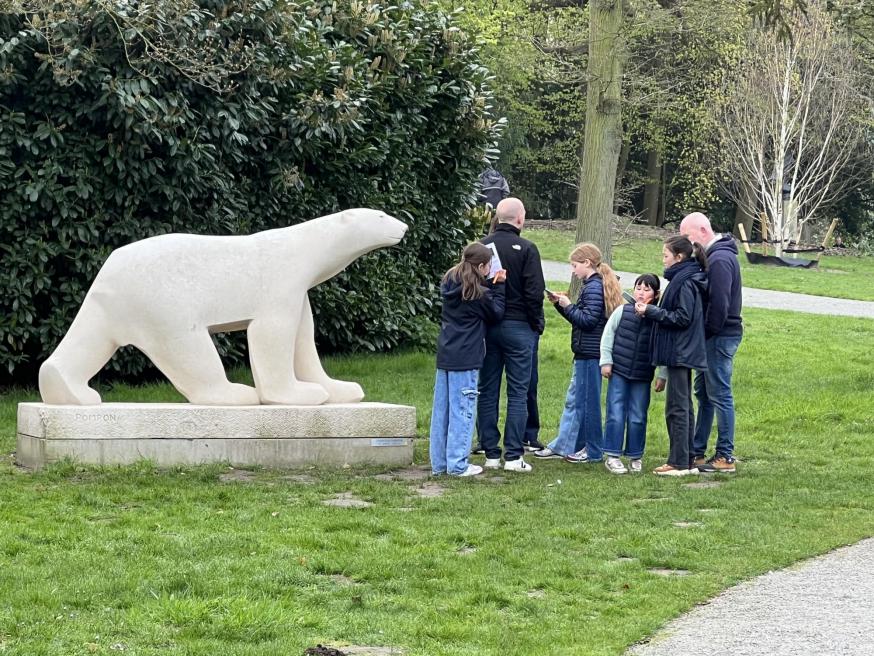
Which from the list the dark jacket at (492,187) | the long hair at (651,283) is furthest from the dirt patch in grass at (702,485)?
the dark jacket at (492,187)

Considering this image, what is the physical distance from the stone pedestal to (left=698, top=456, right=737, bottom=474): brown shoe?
2225 mm

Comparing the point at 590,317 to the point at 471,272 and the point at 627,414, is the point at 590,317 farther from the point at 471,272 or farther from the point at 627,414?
the point at 471,272

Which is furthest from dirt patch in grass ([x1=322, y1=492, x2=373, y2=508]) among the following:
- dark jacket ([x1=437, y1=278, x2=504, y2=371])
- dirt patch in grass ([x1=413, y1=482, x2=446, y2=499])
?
dark jacket ([x1=437, y1=278, x2=504, y2=371])

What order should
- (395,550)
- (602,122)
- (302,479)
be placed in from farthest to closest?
1. (602,122)
2. (302,479)
3. (395,550)

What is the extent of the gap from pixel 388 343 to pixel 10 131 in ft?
16.9

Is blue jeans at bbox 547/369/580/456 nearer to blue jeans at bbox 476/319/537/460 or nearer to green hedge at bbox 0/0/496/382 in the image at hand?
blue jeans at bbox 476/319/537/460

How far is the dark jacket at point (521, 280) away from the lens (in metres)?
9.03

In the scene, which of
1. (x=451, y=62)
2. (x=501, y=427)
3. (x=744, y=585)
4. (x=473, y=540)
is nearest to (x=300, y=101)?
(x=451, y=62)

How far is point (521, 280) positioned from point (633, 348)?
3.14 ft

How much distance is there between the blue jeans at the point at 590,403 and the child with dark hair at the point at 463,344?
3.06ft

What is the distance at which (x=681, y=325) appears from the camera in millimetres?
8719

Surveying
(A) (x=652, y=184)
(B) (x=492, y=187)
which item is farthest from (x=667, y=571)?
(A) (x=652, y=184)

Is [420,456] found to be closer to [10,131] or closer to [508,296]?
[508,296]

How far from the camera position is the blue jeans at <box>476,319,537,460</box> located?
9078 millimetres
